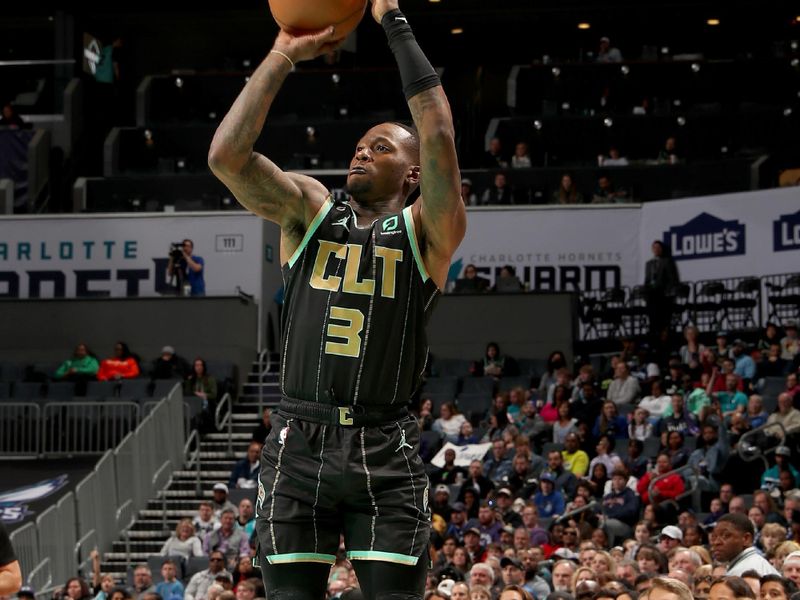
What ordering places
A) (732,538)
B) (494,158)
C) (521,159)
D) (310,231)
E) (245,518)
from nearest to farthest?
(310,231) < (732,538) < (245,518) < (521,159) < (494,158)

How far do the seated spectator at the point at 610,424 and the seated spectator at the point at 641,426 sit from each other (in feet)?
0.63

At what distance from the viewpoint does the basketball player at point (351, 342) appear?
4562mm

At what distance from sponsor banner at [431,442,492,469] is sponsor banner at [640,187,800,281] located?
23.3 ft

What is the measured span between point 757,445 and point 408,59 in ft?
41.6

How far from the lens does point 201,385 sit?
22.8 meters

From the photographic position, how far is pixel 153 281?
2569 centimetres

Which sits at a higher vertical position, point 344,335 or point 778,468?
point 344,335

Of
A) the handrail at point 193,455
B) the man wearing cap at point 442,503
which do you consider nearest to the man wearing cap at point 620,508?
the man wearing cap at point 442,503

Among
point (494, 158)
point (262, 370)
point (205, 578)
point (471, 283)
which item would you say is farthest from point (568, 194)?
point (205, 578)

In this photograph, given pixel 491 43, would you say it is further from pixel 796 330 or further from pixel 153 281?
pixel 796 330

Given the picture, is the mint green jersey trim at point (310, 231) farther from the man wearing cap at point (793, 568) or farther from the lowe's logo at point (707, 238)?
the lowe's logo at point (707, 238)

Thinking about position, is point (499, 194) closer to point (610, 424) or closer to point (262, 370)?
point (262, 370)

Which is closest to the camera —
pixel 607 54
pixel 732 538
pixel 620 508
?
pixel 732 538

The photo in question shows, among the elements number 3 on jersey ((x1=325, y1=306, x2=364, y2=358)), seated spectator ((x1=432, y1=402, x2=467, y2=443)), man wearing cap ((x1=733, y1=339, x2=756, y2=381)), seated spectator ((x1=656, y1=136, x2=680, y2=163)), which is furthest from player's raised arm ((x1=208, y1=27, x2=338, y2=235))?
seated spectator ((x1=656, y1=136, x2=680, y2=163))
